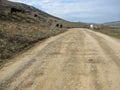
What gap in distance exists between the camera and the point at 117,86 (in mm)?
7809

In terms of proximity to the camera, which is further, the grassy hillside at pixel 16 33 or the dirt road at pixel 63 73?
the grassy hillside at pixel 16 33

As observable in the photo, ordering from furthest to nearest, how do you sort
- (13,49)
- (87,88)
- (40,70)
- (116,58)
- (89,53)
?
(13,49)
(89,53)
(116,58)
(40,70)
(87,88)

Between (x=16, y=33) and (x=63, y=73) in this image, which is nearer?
(x=63, y=73)

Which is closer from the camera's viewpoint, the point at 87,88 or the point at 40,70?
the point at 87,88

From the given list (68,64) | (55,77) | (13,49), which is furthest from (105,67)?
(13,49)

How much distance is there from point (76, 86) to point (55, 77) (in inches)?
51.7

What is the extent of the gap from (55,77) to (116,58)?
452 centimetres

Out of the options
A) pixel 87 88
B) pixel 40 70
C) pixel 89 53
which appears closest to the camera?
pixel 87 88

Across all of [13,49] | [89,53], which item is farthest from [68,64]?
[13,49]

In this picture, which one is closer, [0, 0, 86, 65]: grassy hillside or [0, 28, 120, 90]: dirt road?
[0, 28, 120, 90]: dirt road

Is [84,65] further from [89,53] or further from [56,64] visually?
[89,53]

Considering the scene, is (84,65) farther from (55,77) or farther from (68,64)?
(55,77)

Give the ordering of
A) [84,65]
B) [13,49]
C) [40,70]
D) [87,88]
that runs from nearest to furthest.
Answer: [87,88], [40,70], [84,65], [13,49]

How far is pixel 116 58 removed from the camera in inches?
491
